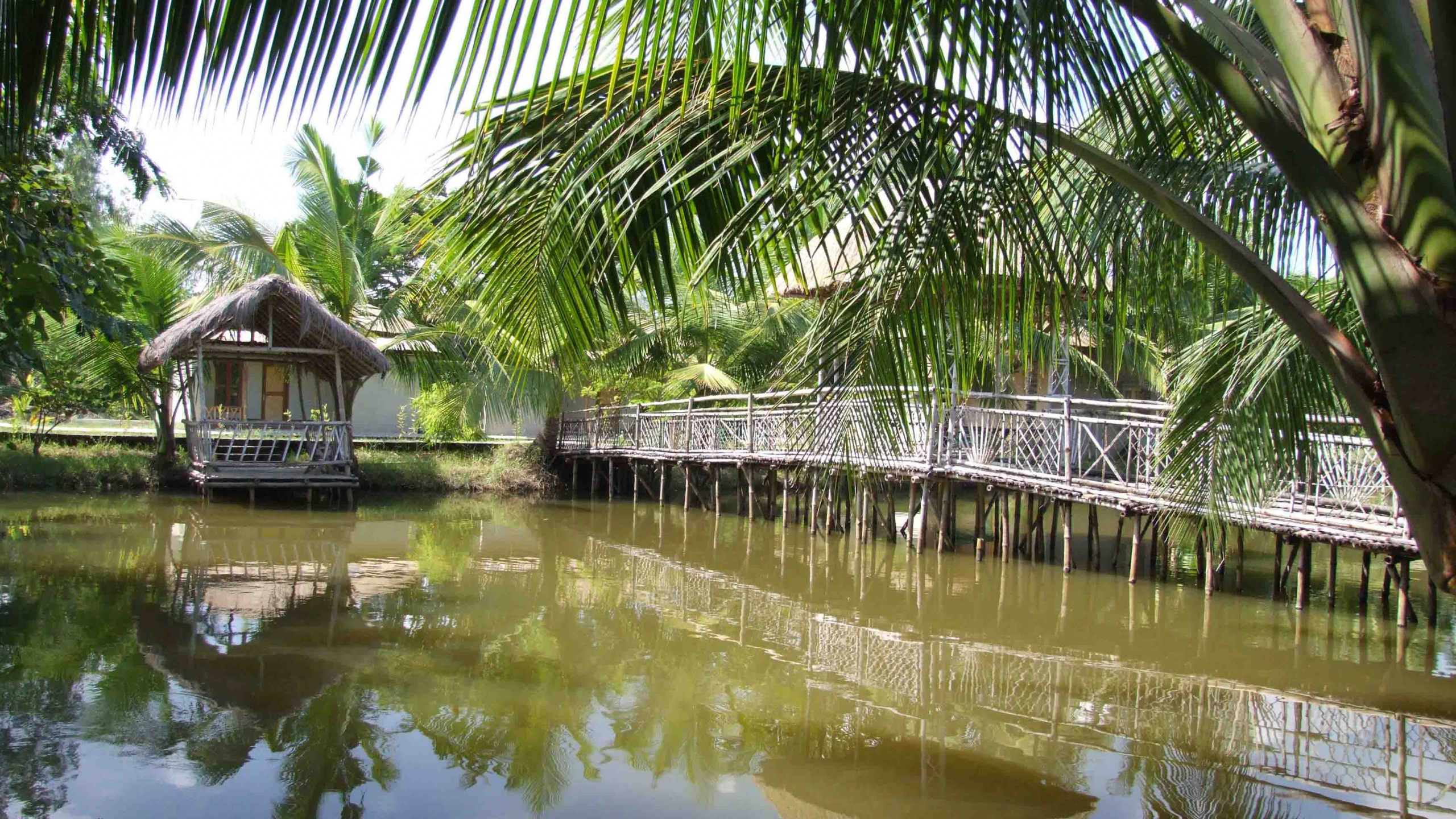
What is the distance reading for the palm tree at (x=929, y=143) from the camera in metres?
1.13

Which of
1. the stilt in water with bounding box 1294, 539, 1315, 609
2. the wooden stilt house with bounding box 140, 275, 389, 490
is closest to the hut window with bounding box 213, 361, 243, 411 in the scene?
the wooden stilt house with bounding box 140, 275, 389, 490

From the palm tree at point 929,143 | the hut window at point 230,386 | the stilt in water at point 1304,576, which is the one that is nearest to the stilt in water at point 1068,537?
the stilt in water at point 1304,576

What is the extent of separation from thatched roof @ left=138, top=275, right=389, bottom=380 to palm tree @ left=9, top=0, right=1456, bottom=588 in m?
15.8

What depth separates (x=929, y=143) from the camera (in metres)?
2.41

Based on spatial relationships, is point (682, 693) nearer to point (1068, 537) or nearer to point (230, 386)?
point (1068, 537)

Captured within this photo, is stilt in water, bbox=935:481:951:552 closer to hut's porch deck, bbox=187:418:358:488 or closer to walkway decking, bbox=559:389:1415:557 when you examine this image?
walkway decking, bbox=559:389:1415:557

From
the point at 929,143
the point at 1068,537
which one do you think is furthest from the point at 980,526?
the point at 929,143

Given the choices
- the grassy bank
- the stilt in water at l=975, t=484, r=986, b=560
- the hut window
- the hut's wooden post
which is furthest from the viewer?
the hut window

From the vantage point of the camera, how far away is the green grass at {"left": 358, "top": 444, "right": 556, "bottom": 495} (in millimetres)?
21281

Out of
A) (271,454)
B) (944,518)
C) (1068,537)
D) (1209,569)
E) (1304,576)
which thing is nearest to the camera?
(1304,576)

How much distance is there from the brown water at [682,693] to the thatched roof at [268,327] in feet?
16.1

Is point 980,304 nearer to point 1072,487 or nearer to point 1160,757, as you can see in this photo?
point 1160,757

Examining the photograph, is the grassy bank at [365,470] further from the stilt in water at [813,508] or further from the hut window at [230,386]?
the stilt in water at [813,508]

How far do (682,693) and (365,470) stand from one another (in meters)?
15.5
